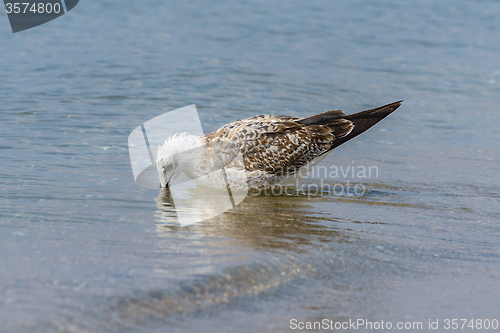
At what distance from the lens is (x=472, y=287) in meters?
4.33

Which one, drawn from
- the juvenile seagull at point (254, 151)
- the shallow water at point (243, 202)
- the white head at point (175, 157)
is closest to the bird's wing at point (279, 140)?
the juvenile seagull at point (254, 151)

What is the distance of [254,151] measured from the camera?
666 cm

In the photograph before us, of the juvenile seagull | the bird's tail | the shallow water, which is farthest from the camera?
the bird's tail

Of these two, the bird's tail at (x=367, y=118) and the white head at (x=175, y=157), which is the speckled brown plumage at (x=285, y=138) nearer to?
the bird's tail at (x=367, y=118)

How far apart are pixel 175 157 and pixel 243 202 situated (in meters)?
1.07

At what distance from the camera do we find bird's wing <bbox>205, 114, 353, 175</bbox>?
21.9 feet

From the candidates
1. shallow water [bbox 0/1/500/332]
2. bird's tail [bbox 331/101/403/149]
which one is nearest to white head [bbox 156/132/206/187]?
shallow water [bbox 0/1/500/332]

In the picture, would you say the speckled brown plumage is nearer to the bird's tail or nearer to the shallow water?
the bird's tail

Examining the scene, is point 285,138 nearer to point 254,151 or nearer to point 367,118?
point 254,151

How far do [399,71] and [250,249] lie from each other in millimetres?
9551

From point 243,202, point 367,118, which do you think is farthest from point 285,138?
point 367,118

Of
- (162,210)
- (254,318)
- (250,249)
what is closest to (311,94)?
(162,210)

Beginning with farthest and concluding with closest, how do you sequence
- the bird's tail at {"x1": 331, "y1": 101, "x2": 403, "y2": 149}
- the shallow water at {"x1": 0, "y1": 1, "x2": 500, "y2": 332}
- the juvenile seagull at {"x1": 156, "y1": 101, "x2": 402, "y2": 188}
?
1. the bird's tail at {"x1": 331, "y1": 101, "x2": 403, "y2": 149}
2. the juvenile seagull at {"x1": 156, "y1": 101, "x2": 402, "y2": 188}
3. the shallow water at {"x1": 0, "y1": 1, "x2": 500, "y2": 332}

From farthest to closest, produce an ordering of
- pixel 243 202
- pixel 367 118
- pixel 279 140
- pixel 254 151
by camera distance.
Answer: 1. pixel 367 118
2. pixel 279 140
3. pixel 254 151
4. pixel 243 202
